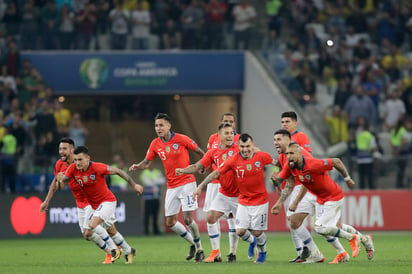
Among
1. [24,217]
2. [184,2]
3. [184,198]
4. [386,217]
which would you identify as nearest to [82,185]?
[184,198]

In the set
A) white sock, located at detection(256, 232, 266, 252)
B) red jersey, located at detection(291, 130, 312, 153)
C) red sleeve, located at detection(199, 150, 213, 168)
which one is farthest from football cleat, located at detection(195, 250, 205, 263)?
red jersey, located at detection(291, 130, 312, 153)

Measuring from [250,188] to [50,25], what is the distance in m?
15.5

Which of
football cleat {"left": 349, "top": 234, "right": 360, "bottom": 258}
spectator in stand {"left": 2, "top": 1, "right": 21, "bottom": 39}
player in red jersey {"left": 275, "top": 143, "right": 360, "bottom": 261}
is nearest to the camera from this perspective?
player in red jersey {"left": 275, "top": 143, "right": 360, "bottom": 261}

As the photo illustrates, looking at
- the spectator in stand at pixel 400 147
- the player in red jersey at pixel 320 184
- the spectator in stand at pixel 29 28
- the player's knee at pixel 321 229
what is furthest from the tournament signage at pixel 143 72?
the player's knee at pixel 321 229

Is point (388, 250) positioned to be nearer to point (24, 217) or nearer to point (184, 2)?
point (24, 217)

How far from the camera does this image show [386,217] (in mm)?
27453

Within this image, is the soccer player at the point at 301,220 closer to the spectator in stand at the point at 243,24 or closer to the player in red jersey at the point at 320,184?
the player in red jersey at the point at 320,184

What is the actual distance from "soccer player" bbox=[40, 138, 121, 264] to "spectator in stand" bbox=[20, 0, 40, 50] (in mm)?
12907

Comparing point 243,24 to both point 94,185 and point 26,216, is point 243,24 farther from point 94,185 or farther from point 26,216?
point 94,185

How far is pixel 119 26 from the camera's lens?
31203 millimetres

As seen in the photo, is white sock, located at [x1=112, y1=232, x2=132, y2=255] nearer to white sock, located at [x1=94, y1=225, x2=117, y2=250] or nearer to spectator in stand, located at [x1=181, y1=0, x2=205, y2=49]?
white sock, located at [x1=94, y1=225, x2=117, y2=250]

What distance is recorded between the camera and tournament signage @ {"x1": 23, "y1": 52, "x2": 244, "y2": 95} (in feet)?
104

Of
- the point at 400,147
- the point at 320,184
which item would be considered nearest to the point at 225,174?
the point at 320,184

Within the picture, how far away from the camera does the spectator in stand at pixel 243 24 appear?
3158 cm
